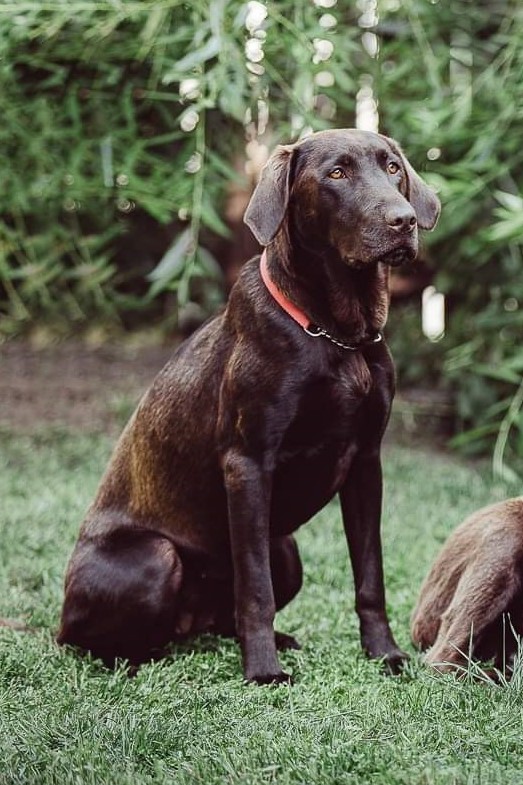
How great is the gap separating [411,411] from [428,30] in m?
2.31

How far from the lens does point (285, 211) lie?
3.34 metres

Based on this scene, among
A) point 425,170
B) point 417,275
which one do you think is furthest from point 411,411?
Answer: point 425,170

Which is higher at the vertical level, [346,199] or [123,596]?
[346,199]

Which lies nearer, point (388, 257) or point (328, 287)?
point (388, 257)

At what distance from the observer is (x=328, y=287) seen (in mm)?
3408

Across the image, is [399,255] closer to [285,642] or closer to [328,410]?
[328,410]

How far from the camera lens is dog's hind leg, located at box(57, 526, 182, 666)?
355cm

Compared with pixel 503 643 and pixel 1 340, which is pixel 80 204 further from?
pixel 503 643

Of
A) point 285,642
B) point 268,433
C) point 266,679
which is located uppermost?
point 268,433

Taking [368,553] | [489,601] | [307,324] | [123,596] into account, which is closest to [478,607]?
[489,601]

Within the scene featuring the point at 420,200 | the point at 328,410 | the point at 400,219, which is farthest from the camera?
the point at 420,200

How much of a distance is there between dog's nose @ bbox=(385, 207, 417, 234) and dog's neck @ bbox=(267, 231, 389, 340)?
0.24 meters

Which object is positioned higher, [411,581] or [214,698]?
[214,698]

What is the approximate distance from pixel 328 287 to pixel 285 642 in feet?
3.60
